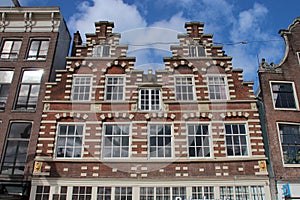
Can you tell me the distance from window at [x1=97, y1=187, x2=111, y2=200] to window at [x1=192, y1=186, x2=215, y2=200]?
419 cm

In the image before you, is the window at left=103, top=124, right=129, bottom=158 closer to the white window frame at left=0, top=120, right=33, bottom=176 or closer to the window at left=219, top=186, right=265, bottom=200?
the white window frame at left=0, top=120, right=33, bottom=176

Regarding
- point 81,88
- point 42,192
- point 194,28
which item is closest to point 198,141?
point 81,88

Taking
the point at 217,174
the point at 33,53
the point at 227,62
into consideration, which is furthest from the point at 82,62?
the point at 217,174

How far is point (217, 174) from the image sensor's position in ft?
48.2

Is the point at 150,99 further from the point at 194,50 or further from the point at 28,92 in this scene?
the point at 28,92

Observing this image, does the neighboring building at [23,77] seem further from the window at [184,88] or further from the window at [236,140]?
the window at [236,140]

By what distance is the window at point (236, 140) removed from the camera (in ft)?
50.1

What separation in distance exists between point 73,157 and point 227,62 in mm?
10434

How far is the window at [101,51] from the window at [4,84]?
528cm

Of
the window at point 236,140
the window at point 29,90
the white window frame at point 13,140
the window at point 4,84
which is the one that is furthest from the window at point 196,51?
the window at point 4,84

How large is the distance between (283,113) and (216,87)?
3915mm

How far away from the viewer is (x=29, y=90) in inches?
685

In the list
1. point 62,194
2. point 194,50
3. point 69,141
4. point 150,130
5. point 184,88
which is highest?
point 194,50

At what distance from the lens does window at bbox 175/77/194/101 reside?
16688mm
